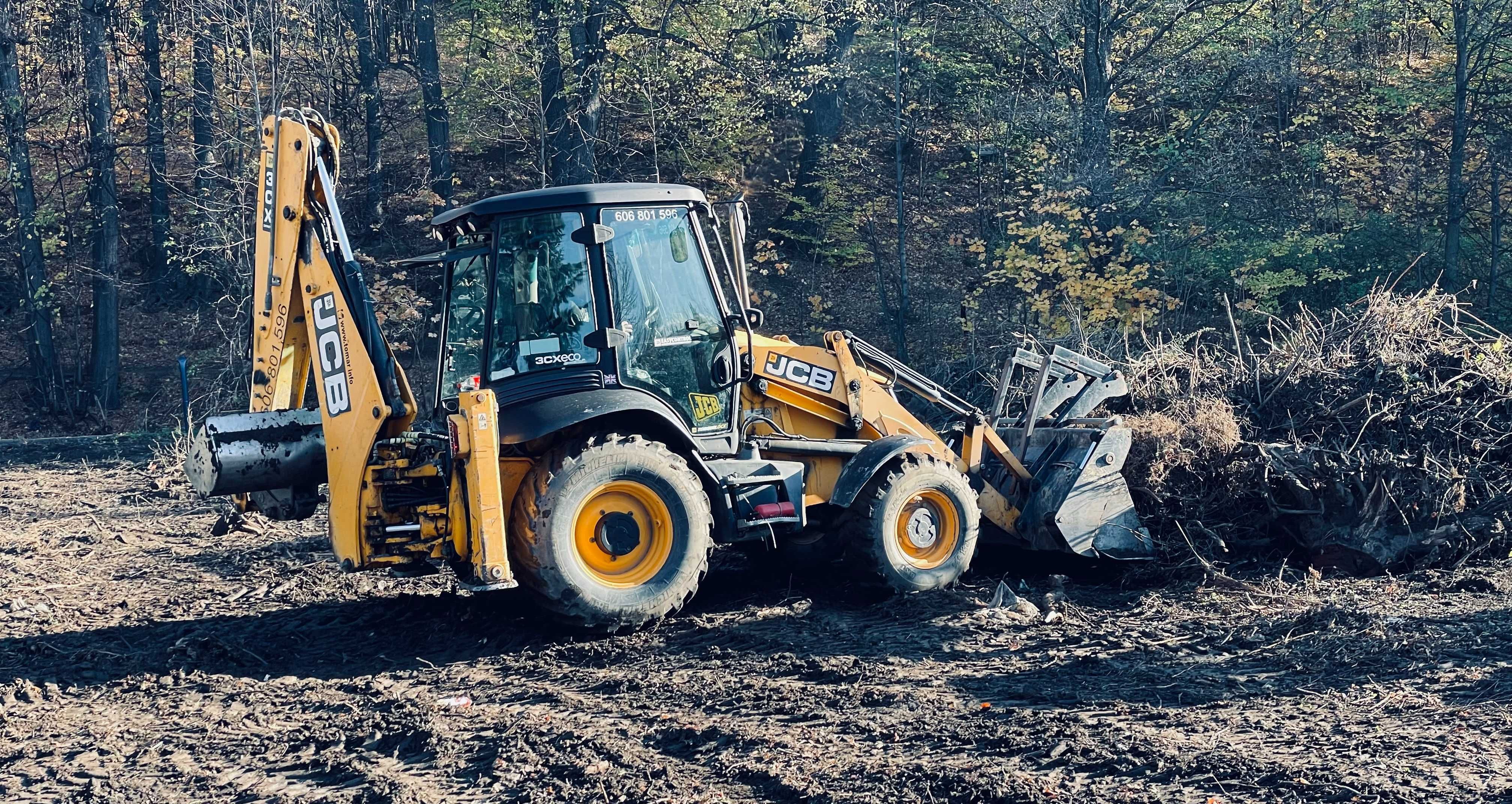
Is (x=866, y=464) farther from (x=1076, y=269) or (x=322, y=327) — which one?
(x=1076, y=269)

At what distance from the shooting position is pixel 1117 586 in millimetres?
7832

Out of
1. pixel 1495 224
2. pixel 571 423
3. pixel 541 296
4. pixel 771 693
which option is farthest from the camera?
pixel 1495 224

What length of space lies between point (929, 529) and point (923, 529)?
43 millimetres

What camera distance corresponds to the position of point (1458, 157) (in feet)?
55.6

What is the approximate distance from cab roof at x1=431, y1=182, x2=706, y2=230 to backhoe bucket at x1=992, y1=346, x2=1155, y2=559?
2893mm

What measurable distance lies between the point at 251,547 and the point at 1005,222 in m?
12.9

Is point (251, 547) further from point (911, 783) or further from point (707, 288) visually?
point (911, 783)

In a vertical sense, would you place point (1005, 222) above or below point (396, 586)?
above

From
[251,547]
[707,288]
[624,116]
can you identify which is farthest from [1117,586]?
[624,116]

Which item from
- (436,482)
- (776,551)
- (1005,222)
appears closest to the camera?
(436,482)

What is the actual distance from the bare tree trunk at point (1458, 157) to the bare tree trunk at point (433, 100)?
14.5m

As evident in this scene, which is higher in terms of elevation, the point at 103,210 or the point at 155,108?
the point at 155,108

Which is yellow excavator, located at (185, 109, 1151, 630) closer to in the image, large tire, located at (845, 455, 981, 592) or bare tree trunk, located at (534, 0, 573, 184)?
large tire, located at (845, 455, 981, 592)

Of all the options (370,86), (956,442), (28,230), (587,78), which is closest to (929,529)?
(956,442)
